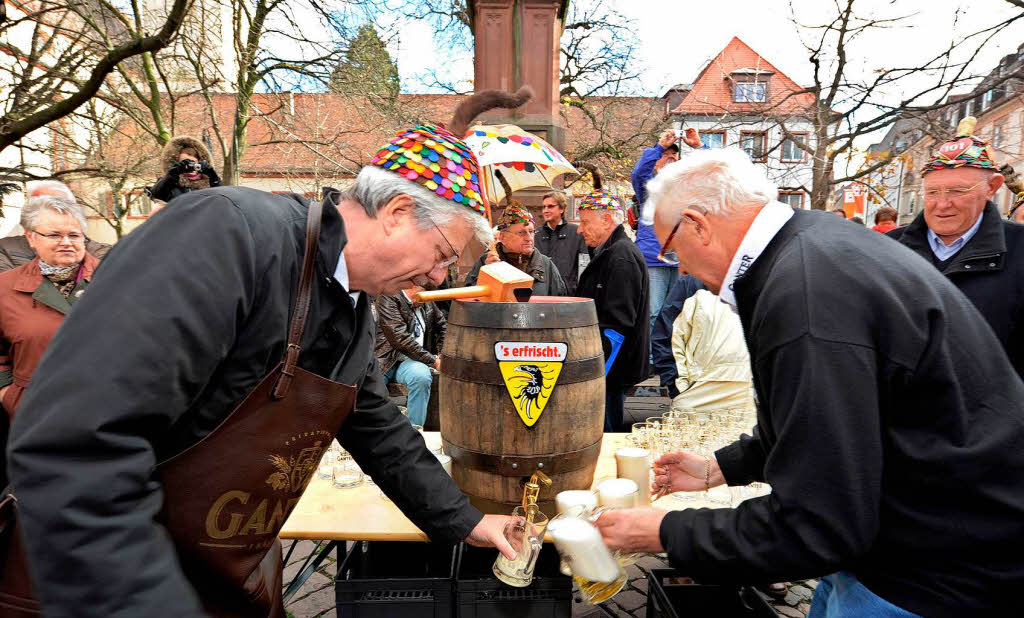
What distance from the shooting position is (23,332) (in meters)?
3.19

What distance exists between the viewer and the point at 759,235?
1443mm

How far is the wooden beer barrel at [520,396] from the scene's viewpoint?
7.06ft

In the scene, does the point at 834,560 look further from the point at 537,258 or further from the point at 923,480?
the point at 537,258

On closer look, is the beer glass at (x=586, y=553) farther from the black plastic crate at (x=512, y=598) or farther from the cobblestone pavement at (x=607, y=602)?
the cobblestone pavement at (x=607, y=602)

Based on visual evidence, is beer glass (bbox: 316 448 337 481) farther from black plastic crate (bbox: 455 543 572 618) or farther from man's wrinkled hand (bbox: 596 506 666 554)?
man's wrinkled hand (bbox: 596 506 666 554)

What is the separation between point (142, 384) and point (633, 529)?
1.18m

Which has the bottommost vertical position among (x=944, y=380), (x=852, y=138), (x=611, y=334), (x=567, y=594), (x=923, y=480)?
(x=567, y=594)

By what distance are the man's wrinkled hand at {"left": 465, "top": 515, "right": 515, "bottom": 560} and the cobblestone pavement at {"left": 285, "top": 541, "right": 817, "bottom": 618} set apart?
1201mm

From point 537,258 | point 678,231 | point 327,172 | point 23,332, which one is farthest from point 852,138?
point 327,172

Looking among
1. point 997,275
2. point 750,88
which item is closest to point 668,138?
point 997,275

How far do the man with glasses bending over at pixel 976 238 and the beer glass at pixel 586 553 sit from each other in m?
2.41

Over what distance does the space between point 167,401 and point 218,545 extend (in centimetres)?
46

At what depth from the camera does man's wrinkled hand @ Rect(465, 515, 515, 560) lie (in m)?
1.92

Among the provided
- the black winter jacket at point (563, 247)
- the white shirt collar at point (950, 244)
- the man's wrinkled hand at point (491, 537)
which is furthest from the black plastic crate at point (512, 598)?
the black winter jacket at point (563, 247)
